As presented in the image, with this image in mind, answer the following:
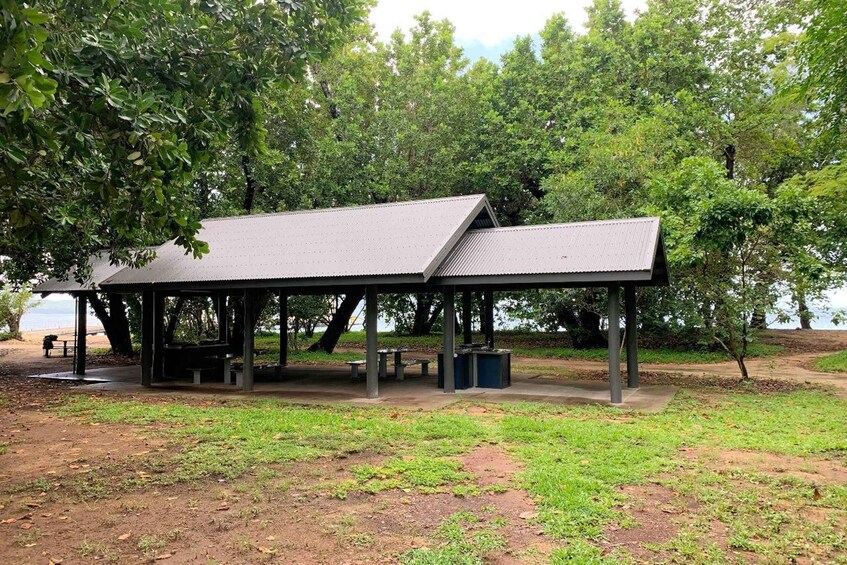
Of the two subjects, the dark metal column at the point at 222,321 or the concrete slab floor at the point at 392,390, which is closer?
the concrete slab floor at the point at 392,390

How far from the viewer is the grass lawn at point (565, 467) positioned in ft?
13.8

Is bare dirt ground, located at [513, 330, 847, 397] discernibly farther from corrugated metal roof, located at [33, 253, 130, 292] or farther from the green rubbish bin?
corrugated metal roof, located at [33, 253, 130, 292]

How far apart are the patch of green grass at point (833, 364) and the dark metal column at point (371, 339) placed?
12.4 m

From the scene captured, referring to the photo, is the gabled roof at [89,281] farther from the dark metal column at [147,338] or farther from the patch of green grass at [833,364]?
the patch of green grass at [833,364]

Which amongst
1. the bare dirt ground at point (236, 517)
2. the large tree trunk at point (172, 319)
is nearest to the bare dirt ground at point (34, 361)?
the large tree trunk at point (172, 319)

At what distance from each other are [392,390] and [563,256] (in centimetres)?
447

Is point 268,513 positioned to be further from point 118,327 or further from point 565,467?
point 118,327

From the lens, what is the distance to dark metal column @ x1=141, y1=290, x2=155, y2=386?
1351cm

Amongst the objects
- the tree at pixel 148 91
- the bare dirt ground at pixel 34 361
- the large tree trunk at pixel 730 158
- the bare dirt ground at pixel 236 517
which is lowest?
the bare dirt ground at pixel 236 517

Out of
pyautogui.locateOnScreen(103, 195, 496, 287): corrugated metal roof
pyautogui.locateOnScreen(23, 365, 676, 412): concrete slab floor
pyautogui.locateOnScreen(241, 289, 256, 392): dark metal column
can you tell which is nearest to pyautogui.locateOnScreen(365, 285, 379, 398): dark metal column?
pyautogui.locateOnScreen(23, 365, 676, 412): concrete slab floor

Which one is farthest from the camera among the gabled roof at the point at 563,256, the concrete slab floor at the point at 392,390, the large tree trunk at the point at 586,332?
the large tree trunk at the point at 586,332

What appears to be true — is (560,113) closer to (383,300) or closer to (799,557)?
(383,300)

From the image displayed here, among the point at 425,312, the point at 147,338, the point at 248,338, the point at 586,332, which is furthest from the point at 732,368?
the point at 147,338

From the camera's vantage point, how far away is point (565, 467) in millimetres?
5906
